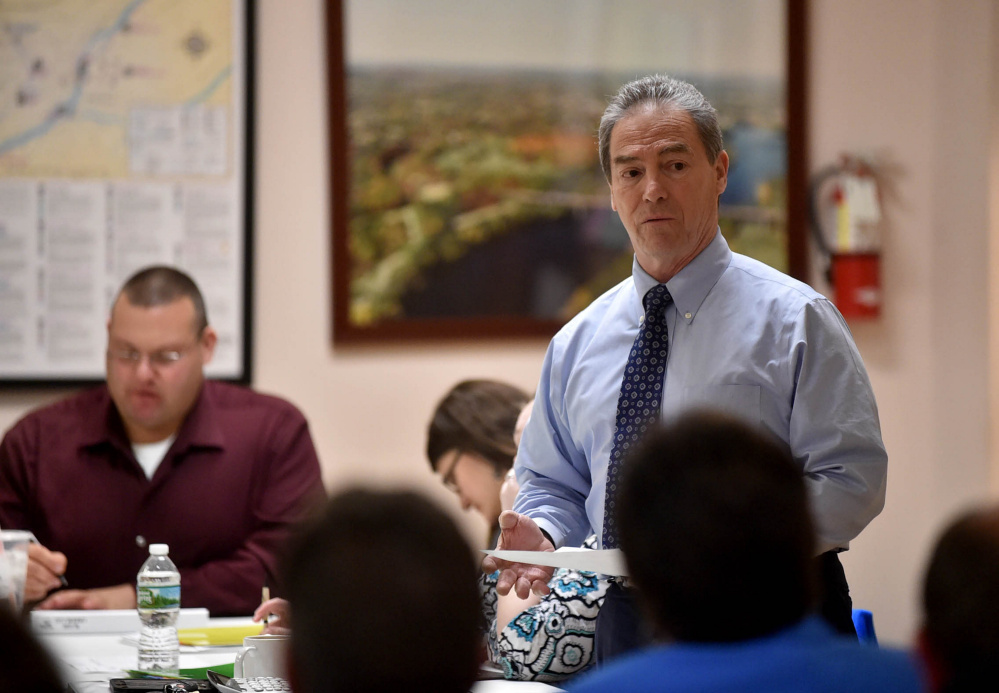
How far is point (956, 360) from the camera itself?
3.98 meters

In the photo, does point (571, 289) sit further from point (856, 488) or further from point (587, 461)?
point (856, 488)

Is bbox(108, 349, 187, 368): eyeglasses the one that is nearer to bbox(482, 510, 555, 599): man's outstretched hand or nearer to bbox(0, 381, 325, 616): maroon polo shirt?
bbox(0, 381, 325, 616): maroon polo shirt

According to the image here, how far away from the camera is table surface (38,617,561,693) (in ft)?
6.63

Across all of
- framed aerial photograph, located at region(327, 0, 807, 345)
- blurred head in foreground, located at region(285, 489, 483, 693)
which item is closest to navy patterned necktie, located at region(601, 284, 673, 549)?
blurred head in foreground, located at region(285, 489, 483, 693)

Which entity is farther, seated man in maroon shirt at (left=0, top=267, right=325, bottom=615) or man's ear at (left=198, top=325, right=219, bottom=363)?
man's ear at (left=198, top=325, right=219, bottom=363)

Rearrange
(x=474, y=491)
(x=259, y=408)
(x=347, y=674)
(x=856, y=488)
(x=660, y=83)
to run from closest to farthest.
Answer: (x=347, y=674) → (x=856, y=488) → (x=660, y=83) → (x=474, y=491) → (x=259, y=408)

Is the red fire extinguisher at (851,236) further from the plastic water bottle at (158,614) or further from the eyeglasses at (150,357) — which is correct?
the plastic water bottle at (158,614)

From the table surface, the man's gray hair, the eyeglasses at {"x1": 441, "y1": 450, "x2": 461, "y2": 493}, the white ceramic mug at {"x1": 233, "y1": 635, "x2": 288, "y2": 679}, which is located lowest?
the table surface

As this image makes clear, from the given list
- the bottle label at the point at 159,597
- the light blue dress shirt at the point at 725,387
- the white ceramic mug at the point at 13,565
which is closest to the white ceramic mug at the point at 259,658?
the bottle label at the point at 159,597

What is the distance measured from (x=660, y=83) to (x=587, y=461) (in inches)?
28.1

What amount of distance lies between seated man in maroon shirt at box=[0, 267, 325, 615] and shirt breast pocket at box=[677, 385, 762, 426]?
4.62 feet

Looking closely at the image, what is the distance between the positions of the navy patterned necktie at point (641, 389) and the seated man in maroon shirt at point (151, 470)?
4.11 feet

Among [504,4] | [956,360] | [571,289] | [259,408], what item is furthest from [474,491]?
[956,360]

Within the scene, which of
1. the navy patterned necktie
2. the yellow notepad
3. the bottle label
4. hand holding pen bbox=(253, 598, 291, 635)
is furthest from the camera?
the yellow notepad
